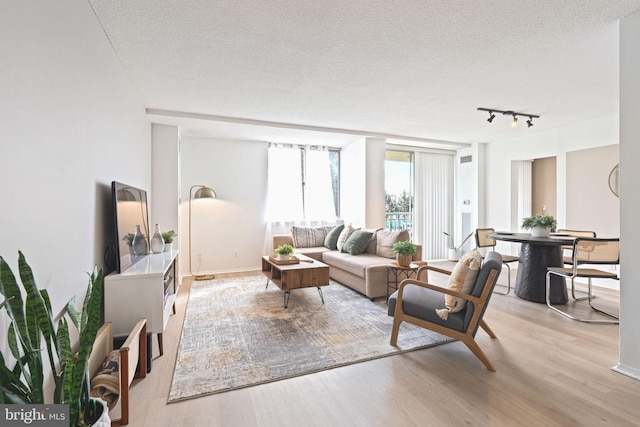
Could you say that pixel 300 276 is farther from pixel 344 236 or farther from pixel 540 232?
pixel 540 232

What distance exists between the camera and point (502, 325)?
9.95ft

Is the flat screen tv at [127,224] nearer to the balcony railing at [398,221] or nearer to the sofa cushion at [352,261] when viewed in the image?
the sofa cushion at [352,261]

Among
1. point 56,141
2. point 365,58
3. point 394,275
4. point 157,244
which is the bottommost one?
point 394,275

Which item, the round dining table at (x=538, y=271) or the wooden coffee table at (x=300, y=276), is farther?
the round dining table at (x=538, y=271)

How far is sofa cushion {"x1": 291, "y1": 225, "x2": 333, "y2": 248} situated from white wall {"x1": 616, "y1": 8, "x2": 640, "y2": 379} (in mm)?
4090

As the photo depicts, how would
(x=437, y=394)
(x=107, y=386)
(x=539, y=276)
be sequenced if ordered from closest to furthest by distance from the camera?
(x=107, y=386)
(x=437, y=394)
(x=539, y=276)

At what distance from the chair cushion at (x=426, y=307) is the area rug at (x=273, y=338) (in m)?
0.32

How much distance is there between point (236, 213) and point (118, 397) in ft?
13.7

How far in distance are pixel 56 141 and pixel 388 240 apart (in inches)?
149

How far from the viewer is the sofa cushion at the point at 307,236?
216 inches

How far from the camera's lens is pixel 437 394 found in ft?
6.31

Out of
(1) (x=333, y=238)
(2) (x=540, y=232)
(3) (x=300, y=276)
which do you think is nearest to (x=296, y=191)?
(1) (x=333, y=238)

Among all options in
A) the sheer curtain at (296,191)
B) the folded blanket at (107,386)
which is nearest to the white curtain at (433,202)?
the sheer curtain at (296,191)

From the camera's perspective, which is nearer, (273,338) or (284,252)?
(273,338)
